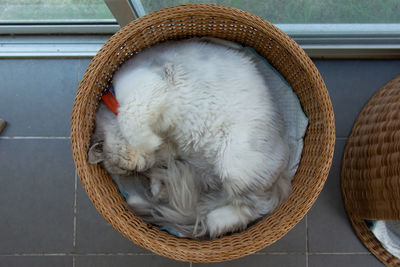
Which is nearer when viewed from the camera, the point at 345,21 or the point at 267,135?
the point at 267,135

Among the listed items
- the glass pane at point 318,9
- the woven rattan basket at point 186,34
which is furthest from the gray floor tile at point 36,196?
the glass pane at point 318,9

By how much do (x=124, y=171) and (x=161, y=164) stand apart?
141 millimetres

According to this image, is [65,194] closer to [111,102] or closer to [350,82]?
[111,102]

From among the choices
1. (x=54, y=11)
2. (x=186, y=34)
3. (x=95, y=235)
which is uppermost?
(x=54, y=11)

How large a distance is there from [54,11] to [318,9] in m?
1.08

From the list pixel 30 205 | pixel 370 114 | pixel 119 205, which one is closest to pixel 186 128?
pixel 119 205

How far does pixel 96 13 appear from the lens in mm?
1367

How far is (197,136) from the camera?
1111 mm

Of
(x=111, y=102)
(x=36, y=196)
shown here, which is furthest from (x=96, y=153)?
(x=36, y=196)

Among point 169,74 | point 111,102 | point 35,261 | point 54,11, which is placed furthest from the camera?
point 35,261

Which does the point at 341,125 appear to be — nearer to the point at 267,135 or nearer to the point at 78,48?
the point at 267,135

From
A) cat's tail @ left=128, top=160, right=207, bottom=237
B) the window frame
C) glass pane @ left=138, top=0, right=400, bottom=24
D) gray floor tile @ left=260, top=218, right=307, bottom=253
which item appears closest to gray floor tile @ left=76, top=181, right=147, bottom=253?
cat's tail @ left=128, top=160, right=207, bottom=237

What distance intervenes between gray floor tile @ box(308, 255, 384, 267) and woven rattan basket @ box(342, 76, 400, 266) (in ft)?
0.19

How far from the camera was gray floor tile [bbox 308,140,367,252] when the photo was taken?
4.84ft
